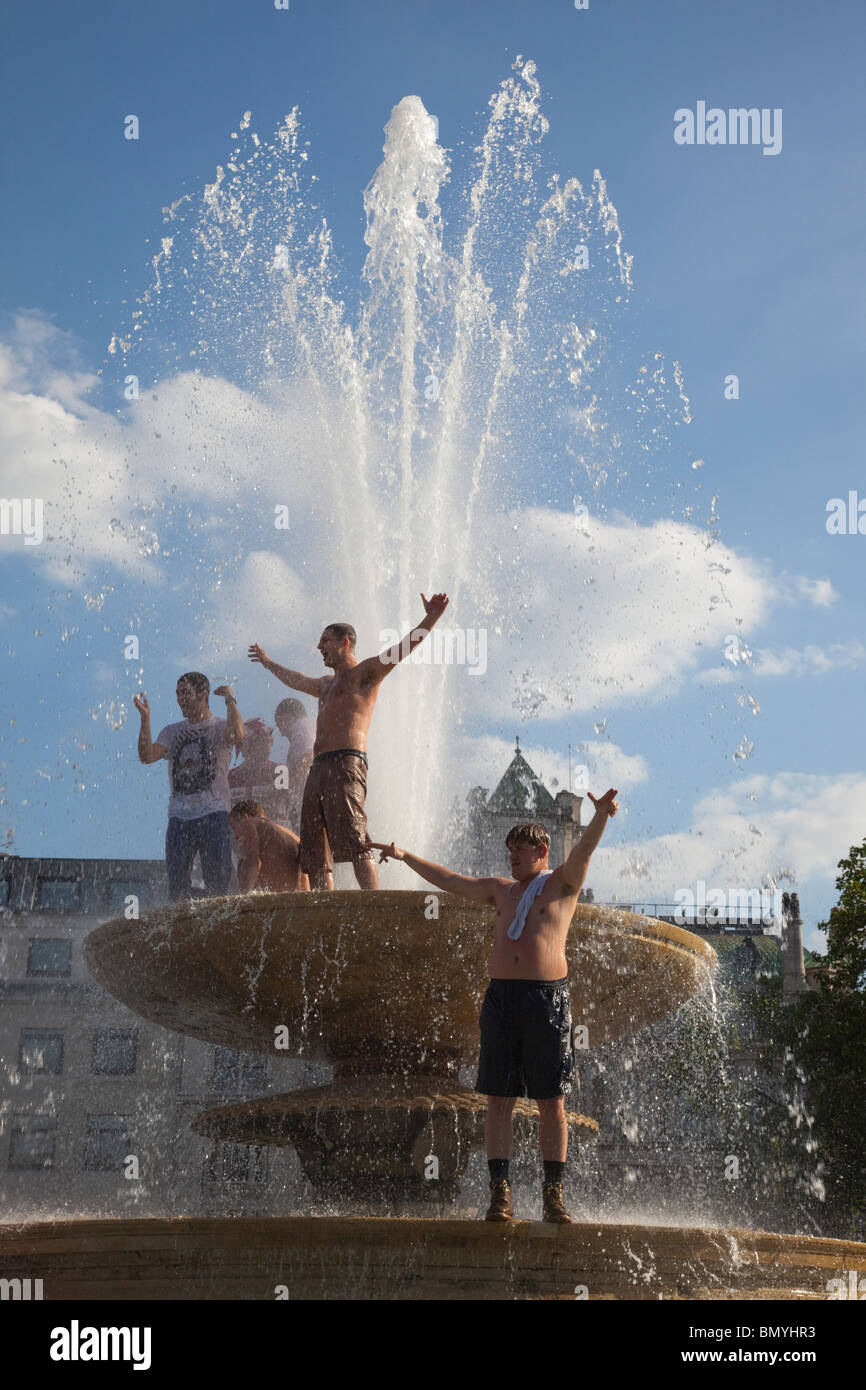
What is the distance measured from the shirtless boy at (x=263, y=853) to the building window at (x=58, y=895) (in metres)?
34.9

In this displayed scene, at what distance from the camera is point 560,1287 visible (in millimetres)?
5105

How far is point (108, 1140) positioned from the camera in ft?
122

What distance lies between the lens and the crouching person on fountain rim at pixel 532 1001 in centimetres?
574

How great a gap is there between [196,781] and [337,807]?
7.99 feet

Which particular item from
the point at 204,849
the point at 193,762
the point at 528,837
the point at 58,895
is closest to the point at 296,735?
the point at 193,762

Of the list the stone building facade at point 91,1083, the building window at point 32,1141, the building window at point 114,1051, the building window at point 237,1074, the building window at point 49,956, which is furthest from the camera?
the building window at point 49,956

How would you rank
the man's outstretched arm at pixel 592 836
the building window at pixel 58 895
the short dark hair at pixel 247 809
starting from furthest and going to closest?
1. the building window at pixel 58 895
2. the short dark hair at pixel 247 809
3. the man's outstretched arm at pixel 592 836

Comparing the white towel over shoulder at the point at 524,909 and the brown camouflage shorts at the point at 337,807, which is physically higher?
the brown camouflage shorts at the point at 337,807

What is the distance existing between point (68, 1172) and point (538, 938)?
33.7 metres

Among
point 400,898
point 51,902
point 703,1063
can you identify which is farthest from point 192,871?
point 51,902

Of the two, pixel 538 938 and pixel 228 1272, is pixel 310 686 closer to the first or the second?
pixel 538 938

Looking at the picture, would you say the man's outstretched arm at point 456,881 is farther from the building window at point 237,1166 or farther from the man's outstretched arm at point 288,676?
the building window at point 237,1166

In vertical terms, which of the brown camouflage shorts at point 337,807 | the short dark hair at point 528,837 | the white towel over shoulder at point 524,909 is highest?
the brown camouflage shorts at point 337,807

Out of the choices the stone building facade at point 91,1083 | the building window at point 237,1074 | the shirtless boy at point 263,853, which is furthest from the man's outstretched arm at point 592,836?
the building window at point 237,1074
